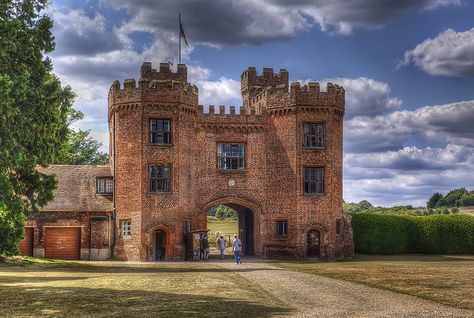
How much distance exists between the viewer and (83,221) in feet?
127

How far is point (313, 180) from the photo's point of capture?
40.4 meters

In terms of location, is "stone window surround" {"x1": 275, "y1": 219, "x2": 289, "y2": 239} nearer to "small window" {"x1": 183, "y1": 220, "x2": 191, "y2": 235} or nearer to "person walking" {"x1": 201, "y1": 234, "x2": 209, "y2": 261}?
"person walking" {"x1": 201, "y1": 234, "x2": 209, "y2": 261}

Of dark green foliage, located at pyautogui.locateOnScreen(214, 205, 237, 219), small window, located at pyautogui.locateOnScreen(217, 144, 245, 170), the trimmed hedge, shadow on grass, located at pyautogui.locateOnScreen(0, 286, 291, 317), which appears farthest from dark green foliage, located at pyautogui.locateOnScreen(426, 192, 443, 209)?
shadow on grass, located at pyautogui.locateOnScreen(0, 286, 291, 317)

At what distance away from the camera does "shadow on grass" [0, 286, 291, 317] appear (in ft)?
54.7

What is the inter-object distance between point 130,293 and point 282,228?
67.7ft

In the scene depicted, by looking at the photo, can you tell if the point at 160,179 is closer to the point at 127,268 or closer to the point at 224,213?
the point at 127,268

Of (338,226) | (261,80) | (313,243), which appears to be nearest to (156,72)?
(261,80)

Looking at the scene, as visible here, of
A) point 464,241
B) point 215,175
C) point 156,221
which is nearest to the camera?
point 156,221

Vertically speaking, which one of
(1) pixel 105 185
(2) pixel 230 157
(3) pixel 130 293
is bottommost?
(3) pixel 130 293

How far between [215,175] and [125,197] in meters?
6.34

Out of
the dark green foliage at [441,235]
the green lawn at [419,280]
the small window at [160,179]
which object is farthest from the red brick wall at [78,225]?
Result: the dark green foliage at [441,235]

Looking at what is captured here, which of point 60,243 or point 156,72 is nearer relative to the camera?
point 60,243

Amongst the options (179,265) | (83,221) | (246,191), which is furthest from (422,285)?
(83,221)

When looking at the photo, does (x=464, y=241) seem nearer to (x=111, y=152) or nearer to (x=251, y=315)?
(x=111, y=152)
